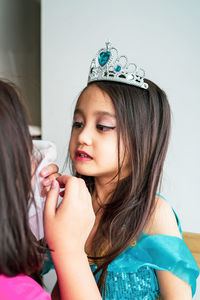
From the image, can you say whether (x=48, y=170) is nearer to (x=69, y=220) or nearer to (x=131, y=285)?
(x=69, y=220)

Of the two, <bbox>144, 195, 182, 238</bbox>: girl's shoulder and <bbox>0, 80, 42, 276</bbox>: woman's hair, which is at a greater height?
<bbox>0, 80, 42, 276</bbox>: woman's hair

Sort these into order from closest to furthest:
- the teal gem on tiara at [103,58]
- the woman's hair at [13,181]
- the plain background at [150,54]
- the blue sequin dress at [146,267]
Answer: the woman's hair at [13,181], the blue sequin dress at [146,267], the teal gem on tiara at [103,58], the plain background at [150,54]

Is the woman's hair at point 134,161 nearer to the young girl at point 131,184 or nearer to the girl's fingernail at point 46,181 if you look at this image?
the young girl at point 131,184

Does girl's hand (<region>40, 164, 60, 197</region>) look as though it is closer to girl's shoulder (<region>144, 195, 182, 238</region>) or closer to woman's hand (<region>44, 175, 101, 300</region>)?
woman's hand (<region>44, 175, 101, 300</region>)

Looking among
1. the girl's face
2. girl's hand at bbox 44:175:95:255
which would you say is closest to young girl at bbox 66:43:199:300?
the girl's face

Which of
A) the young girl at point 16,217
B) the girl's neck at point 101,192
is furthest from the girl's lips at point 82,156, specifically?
the young girl at point 16,217

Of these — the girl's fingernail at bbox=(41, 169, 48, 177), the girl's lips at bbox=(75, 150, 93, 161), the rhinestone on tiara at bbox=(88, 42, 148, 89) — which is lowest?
the girl's fingernail at bbox=(41, 169, 48, 177)

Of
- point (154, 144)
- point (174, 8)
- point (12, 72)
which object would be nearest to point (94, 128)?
point (154, 144)

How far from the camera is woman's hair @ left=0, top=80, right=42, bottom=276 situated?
0.39m

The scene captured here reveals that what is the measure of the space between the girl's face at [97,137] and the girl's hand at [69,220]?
5.5 inches

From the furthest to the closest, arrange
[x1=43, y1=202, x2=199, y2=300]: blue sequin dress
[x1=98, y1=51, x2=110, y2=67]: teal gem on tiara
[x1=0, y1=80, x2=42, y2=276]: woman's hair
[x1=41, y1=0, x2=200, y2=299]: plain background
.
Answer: [x1=41, y1=0, x2=200, y2=299]: plain background → [x1=98, y1=51, x2=110, y2=67]: teal gem on tiara → [x1=43, y1=202, x2=199, y2=300]: blue sequin dress → [x1=0, y1=80, x2=42, y2=276]: woman's hair

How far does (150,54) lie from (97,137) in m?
0.45

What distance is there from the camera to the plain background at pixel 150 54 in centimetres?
91

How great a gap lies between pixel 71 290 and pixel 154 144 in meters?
0.39
